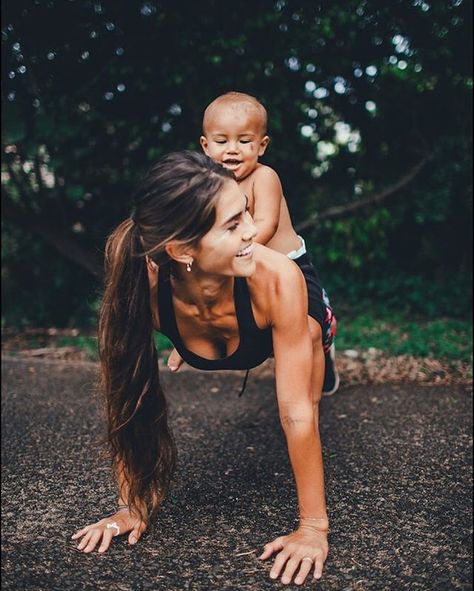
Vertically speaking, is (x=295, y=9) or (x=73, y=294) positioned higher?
(x=295, y=9)

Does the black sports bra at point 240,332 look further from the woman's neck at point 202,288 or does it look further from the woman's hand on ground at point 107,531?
the woman's hand on ground at point 107,531

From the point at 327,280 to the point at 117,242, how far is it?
4463mm

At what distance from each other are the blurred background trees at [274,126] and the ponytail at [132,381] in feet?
8.32

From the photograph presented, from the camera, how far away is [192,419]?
141 inches

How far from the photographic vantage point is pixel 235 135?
264 centimetres

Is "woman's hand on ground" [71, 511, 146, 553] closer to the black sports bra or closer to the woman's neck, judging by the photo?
the black sports bra

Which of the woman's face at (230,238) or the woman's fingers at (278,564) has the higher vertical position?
the woman's face at (230,238)

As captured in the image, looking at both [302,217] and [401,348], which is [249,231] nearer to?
[401,348]

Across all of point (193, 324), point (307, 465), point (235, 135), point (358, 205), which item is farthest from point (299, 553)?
point (358, 205)

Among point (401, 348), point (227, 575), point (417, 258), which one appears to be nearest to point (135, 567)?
point (227, 575)

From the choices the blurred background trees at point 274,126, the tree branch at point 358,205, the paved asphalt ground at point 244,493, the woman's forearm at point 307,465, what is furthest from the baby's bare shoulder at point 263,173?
the tree branch at point 358,205

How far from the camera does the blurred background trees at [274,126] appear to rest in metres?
4.86

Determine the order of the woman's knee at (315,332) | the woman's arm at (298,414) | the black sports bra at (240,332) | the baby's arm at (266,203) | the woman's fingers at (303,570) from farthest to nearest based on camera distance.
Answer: the baby's arm at (266,203), the woman's knee at (315,332), the black sports bra at (240,332), the woman's arm at (298,414), the woman's fingers at (303,570)

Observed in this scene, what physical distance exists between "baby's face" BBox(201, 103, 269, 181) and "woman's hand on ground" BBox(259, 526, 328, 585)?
4.64 ft
